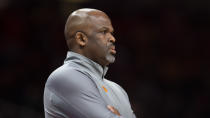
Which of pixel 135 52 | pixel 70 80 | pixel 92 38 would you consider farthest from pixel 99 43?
pixel 135 52

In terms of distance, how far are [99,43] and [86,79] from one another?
25cm

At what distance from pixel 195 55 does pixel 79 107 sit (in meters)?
7.33

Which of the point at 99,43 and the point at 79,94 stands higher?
the point at 99,43

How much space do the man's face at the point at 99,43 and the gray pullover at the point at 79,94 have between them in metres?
0.05

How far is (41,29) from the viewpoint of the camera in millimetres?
9664

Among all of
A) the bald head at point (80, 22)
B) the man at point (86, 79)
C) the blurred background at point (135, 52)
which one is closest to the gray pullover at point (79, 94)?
the man at point (86, 79)

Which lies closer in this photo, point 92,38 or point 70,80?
point 70,80

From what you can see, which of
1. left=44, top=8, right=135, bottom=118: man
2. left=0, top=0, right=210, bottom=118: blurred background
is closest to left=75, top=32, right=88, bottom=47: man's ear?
left=44, top=8, right=135, bottom=118: man

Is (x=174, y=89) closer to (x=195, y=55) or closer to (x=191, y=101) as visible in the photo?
(x=191, y=101)

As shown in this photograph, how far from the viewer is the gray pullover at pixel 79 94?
9.62 ft

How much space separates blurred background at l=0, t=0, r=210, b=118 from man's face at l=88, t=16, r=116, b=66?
463 centimetres

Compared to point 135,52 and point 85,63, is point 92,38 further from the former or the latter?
point 135,52

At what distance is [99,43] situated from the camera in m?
3.14

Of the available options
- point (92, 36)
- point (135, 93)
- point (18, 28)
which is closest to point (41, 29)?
point (18, 28)
